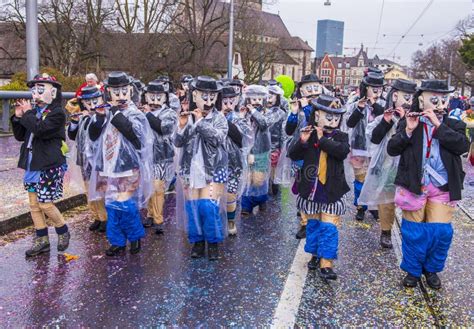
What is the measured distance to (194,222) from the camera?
187 inches

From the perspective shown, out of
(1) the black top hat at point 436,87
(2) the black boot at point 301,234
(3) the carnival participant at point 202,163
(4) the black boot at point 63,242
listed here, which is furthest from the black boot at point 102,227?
(1) the black top hat at point 436,87

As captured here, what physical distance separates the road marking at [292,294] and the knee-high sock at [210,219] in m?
0.80

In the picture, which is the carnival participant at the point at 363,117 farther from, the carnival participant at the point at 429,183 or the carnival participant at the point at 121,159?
the carnival participant at the point at 121,159

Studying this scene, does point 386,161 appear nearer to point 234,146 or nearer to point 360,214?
A: point 360,214

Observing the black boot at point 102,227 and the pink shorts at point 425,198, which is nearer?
the pink shorts at point 425,198

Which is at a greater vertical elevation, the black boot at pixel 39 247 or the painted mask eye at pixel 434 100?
the painted mask eye at pixel 434 100

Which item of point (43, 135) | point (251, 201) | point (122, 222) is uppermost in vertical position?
point (43, 135)

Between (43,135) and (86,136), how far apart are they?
0.67 m

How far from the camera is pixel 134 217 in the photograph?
4.73 metres

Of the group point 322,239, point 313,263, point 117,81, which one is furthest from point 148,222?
point 322,239

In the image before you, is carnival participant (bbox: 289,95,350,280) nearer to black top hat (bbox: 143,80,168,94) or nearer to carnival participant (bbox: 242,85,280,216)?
carnival participant (bbox: 242,85,280,216)

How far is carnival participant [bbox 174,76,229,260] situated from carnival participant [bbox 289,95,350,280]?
2.66 feet

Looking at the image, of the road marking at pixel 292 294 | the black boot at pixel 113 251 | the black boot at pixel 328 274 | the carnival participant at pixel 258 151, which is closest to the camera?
the road marking at pixel 292 294

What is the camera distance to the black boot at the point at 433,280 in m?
4.16
